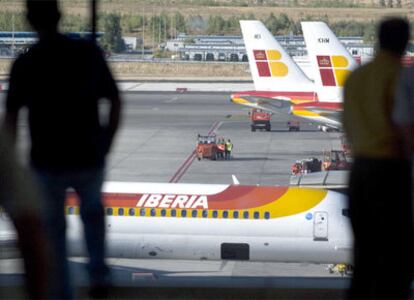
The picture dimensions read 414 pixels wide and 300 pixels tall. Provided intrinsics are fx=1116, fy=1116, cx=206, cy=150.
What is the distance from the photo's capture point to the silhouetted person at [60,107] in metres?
5.82

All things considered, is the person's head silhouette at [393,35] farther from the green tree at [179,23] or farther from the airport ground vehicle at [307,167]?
the green tree at [179,23]

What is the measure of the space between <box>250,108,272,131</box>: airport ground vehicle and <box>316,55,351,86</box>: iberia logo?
39.9ft

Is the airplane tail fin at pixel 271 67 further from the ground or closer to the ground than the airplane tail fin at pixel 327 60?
closer to the ground

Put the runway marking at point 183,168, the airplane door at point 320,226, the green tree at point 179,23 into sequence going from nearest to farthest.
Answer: the airplane door at point 320,226, the runway marking at point 183,168, the green tree at point 179,23

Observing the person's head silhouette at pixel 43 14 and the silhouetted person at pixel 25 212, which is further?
the person's head silhouette at pixel 43 14

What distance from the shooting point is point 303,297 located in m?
7.38

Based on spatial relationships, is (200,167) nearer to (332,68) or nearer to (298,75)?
(332,68)

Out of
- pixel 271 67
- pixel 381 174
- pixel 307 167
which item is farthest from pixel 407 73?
pixel 271 67

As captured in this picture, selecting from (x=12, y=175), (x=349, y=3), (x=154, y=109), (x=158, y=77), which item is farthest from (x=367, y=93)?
(x=349, y=3)

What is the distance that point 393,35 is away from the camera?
223 inches

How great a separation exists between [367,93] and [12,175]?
1852 mm

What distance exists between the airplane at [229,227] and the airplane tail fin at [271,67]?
31423 millimetres

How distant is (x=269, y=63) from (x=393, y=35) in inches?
1917

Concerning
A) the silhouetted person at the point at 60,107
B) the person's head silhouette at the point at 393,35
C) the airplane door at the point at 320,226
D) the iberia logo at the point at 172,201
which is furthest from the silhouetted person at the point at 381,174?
the iberia logo at the point at 172,201
